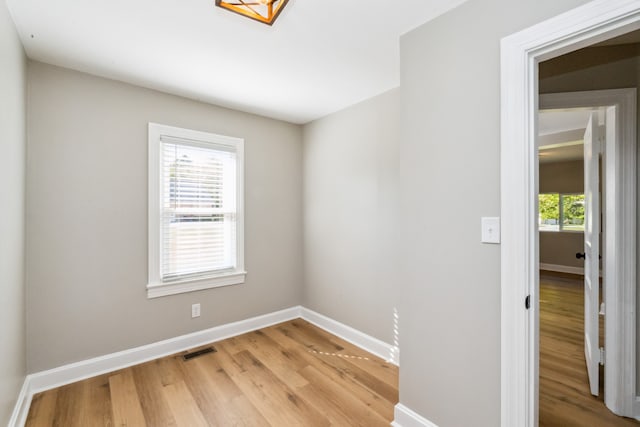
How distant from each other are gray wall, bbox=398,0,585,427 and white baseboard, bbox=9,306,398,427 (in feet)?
3.35

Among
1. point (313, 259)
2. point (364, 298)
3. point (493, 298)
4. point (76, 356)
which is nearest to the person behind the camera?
point (493, 298)

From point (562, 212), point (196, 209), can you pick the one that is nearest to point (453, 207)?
point (196, 209)

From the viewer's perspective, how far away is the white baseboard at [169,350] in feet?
7.02

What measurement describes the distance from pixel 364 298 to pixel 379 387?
84 cm

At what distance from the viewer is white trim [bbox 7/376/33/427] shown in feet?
5.74

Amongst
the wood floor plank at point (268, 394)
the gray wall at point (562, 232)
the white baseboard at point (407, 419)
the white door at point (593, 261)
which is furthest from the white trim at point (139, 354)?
the gray wall at point (562, 232)

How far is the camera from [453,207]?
160cm

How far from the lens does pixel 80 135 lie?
234cm

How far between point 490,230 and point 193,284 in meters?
2.61

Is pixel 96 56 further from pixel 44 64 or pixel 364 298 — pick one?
pixel 364 298

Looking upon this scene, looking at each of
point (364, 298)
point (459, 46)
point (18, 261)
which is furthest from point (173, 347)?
point (459, 46)

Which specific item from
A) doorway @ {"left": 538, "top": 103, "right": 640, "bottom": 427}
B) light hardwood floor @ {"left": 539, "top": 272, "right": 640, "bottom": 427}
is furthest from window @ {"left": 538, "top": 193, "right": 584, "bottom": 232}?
light hardwood floor @ {"left": 539, "top": 272, "right": 640, "bottom": 427}

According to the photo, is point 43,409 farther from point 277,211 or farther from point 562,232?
point 562,232

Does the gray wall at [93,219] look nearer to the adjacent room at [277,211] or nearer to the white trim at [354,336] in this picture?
the adjacent room at [277,211]
